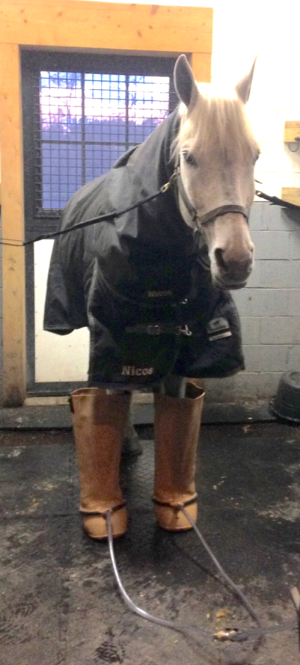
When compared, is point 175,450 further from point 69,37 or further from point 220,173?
point 69,37

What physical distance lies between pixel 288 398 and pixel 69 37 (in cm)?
194

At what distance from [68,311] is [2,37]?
147 centimetres

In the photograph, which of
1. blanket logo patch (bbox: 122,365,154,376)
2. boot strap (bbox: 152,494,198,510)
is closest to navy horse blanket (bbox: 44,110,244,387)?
blanket logo patch (bbox: 122,365,154,376)

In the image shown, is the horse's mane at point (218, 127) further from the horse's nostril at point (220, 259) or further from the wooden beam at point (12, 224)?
the wooden beam at point (12, 224)

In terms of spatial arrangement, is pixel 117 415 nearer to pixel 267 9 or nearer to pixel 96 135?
pixel 96 135

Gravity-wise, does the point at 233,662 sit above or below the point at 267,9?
below

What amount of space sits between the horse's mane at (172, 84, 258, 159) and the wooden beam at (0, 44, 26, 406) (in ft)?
5.16

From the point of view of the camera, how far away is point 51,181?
2699 millimetres

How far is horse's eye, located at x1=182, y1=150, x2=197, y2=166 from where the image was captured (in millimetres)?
1073

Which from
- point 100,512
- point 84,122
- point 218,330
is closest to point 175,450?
point 100,512

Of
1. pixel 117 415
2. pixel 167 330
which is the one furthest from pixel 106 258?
pixel 117 415

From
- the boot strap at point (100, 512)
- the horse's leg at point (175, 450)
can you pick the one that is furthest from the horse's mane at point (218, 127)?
the boot strap at point (100, 512)

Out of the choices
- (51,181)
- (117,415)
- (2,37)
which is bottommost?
(117,415)

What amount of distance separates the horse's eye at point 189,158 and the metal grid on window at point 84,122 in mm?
1711
